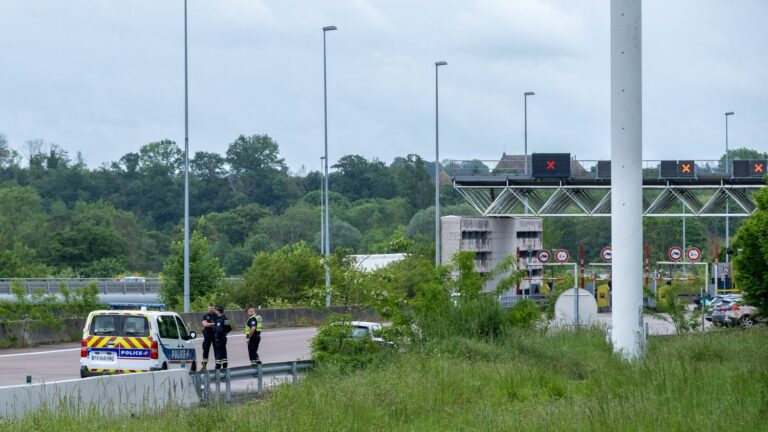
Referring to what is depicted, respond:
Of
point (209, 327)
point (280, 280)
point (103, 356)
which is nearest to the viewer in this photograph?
point (103, 356)

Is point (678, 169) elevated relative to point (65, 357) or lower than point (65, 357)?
elevated

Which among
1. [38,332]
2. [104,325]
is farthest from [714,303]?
[104,325]

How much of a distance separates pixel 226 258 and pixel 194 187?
4281cm

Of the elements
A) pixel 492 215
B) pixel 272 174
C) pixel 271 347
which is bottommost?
pixel 271 347

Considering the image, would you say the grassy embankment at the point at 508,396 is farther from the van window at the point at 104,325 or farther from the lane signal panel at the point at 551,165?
the lane signal panel at the point at 551,165

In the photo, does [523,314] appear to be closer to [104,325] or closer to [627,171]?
[627,171]

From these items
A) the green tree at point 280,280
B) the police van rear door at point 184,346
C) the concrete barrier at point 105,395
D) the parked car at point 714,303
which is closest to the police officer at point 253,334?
the police van rear door at point 184,346

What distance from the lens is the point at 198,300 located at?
A: 55.8 m

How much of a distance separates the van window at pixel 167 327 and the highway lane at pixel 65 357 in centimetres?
277

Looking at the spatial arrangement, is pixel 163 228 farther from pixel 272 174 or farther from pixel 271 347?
pixel 271 347

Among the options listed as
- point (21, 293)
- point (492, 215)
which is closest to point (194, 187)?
point (492, 215)

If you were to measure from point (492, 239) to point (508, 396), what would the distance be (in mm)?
39148

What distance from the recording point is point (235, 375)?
23.1 m

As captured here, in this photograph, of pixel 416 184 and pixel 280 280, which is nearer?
pixel 280 280
